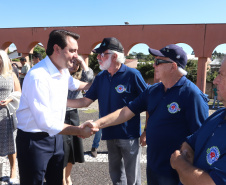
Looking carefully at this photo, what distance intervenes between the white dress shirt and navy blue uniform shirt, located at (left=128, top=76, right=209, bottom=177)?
35.1 inches

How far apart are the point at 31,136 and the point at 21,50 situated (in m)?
16.7

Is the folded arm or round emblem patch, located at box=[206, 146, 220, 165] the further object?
the folded arm

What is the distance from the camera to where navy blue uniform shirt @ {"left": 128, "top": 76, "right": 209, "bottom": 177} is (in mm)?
1887

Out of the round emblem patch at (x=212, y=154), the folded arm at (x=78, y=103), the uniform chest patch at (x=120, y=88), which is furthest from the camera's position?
the folded arm at (x=78, y=103)

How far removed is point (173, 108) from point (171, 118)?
Result: 0.31ft

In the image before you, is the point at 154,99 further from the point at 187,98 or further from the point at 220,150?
the point at 220,150

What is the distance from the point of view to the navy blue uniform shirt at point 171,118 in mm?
1887

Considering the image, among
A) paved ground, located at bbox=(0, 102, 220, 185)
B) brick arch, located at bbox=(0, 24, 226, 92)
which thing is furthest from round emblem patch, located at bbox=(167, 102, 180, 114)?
brick arch, located at bbox=(0, 24, 226, 92)

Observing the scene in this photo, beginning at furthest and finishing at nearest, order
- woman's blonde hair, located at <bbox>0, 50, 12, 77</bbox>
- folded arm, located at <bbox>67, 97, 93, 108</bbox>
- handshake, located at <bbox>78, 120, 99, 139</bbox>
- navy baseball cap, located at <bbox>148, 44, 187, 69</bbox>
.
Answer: woman's blonde hair, located at <bbox>0, 50, 12, 77</bbox>, folded arm, located at <bbox>67, 97, 93, 108</bbox>, handshake, located at <bbox>78, 120, 99, 139</bbox>, navy baseball cap, located at <bbox>148, 44, 187, 69</bbox>

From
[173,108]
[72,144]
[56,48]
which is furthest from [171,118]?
[72,144]

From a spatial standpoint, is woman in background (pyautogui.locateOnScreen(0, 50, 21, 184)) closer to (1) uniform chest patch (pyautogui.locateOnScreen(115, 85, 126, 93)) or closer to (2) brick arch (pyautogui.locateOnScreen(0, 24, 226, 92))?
(1) uniform chest patch (pyautogui.locateOnScreen(115, 85, 126, 93))

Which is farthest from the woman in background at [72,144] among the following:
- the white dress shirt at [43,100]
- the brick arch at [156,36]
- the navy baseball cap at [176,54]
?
the brick arch at [156,36]

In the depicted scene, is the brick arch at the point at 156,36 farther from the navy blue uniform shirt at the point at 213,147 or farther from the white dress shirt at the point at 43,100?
the navy blue uniform shirt at the point at 213,147

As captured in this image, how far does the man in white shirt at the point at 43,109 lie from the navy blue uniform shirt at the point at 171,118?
0.81 metres
